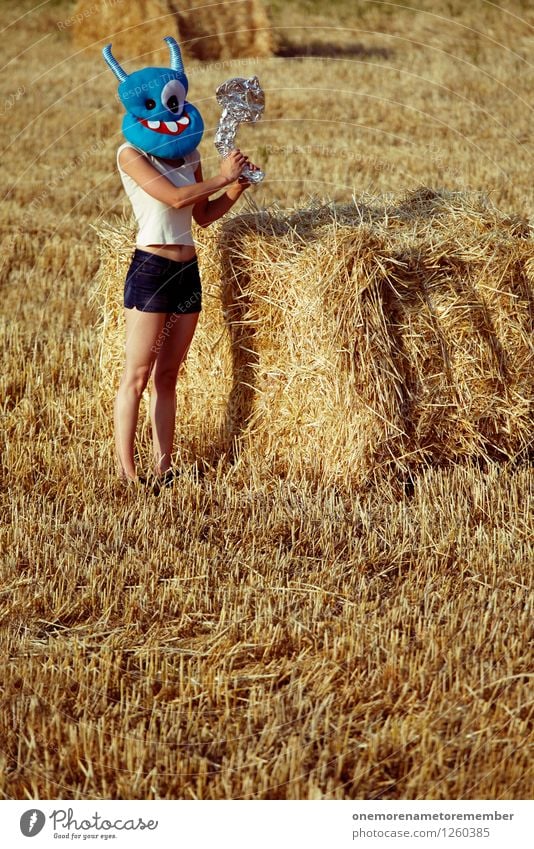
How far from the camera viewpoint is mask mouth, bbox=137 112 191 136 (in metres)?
4.17

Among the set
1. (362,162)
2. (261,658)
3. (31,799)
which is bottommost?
(31,799)

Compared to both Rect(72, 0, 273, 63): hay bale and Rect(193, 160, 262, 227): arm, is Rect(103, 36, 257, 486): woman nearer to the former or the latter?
Rect(193, 160, 262, 227): arm

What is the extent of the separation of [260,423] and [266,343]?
43cm

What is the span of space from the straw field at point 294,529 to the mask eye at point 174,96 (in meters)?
0.85

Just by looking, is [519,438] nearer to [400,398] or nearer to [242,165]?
[400,398]

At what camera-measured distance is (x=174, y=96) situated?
4219 millimetres

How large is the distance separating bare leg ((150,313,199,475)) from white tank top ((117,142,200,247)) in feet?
1.25

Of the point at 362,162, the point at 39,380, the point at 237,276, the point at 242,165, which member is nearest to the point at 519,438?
the point at 237,276

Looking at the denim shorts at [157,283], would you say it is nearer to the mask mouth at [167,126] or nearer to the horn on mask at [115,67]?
the mask mouth at [167,126]

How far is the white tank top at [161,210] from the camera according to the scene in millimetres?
4289

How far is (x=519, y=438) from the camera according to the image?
5.13 m

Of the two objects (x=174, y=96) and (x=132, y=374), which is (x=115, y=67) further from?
(x=132, y=374)
